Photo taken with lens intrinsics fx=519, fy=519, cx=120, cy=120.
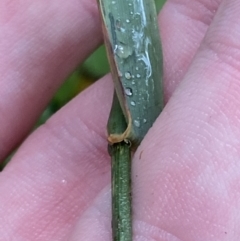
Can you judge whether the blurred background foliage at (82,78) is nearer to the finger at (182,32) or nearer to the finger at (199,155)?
the finger at (182,32)

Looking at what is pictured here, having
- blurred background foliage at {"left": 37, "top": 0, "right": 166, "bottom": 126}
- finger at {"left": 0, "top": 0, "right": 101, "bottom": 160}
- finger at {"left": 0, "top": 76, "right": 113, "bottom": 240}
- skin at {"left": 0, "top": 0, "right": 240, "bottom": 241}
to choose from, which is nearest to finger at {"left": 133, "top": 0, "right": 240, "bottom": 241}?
skin at {"left": 0, "top": 0, "right": 240, "bottom": 241}

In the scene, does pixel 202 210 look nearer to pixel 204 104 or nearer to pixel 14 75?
pixel 204 104

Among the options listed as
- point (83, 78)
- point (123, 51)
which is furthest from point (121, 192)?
point (83, 78)

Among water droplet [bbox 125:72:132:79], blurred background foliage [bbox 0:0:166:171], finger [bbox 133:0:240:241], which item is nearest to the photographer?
finger [bbox 133:0:240:241]

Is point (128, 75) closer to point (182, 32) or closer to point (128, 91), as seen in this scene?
point (128, 91)

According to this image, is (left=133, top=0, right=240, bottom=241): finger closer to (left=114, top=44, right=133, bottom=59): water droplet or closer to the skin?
the skin

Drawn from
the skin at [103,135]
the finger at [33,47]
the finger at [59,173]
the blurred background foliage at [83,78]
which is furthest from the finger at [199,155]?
the blurred background foliage at [83,78]
